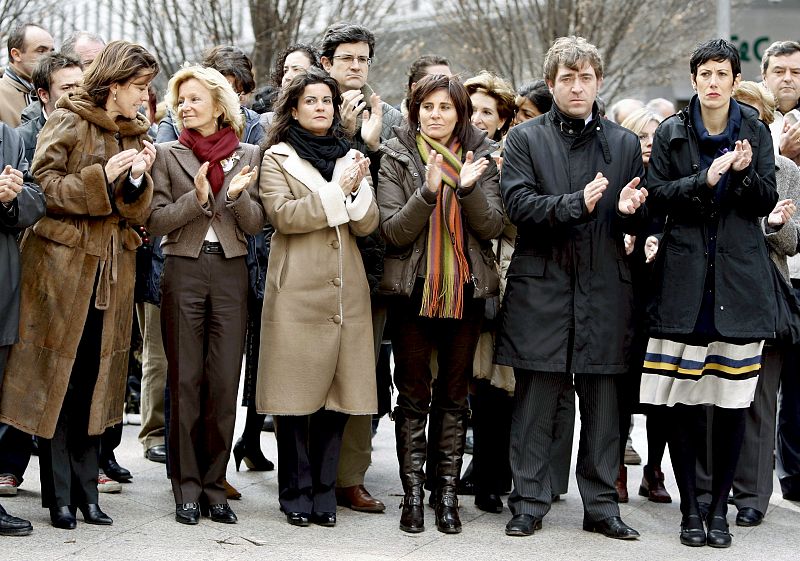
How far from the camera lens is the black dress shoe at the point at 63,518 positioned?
19.5ft

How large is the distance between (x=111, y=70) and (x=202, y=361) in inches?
59.5

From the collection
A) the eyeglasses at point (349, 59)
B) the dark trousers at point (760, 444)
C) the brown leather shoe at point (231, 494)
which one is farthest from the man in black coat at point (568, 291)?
the brown leather shoe at point (231, 494)

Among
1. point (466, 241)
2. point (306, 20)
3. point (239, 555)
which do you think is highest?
point (306, 20)

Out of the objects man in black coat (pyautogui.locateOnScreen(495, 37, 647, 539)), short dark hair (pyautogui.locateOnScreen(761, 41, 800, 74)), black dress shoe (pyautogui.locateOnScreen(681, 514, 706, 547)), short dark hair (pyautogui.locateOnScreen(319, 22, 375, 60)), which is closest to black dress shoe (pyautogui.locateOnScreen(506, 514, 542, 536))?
man in black coat (pyautogui.locateOnScreen(495, 37, 647, 539))

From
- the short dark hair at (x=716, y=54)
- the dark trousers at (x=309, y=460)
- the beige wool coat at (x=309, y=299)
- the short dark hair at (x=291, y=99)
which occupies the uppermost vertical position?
the short dark hair at (x=716, y=54)

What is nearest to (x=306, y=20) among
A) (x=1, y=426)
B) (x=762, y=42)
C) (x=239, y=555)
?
(x=762, y=42)

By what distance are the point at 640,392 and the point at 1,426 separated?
3.47 m

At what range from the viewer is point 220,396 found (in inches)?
246

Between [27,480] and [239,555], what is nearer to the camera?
[239,555]

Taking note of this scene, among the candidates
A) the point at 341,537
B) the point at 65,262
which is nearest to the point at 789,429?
the point at 341,537

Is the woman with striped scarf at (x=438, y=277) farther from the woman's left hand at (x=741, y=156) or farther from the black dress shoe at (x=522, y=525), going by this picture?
the woman's left hand at (x=741, y=156)

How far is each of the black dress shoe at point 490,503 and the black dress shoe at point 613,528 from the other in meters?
0.55

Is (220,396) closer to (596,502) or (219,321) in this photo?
(219,321)

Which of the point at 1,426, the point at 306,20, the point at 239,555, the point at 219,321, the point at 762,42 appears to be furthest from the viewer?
the point at 762,42
